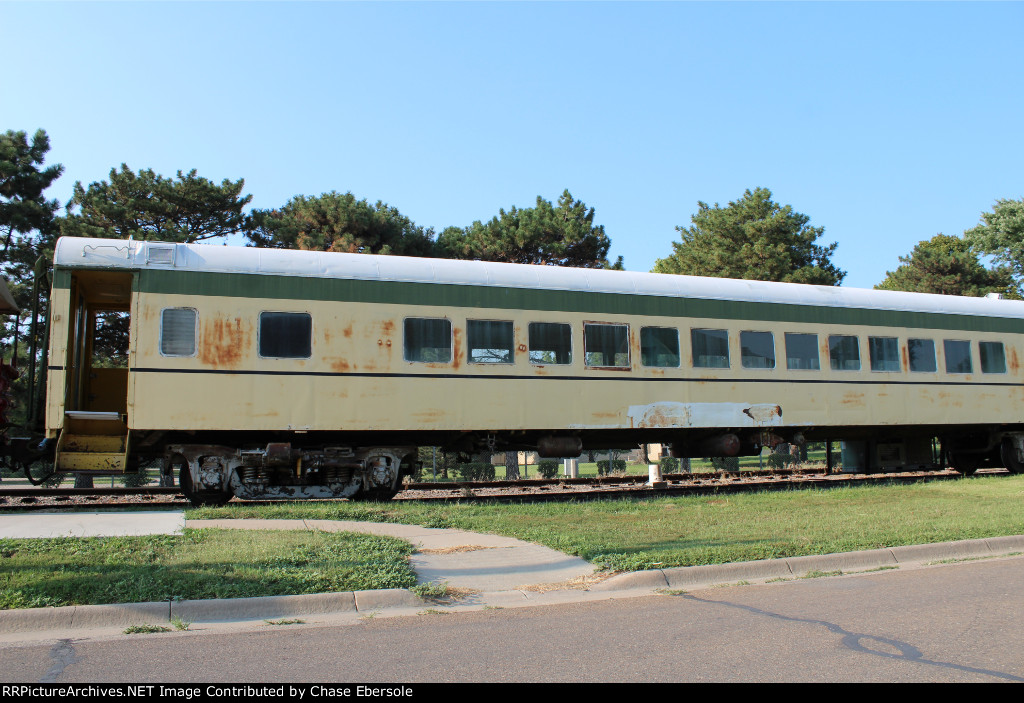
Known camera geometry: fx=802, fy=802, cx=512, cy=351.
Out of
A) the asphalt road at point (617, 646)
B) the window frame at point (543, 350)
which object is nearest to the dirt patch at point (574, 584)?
the asphalt road at point (617, 646)

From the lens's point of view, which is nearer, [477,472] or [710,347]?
[710,347]

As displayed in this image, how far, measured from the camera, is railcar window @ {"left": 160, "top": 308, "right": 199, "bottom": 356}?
10.5 meters

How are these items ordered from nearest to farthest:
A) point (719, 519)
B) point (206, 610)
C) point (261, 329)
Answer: point (206, 610) → point (719, 519) → point (261, 329)

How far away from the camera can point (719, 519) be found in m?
9.51

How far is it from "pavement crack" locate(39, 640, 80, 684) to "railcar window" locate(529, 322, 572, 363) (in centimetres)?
775

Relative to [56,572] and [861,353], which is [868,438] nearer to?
[861,353]

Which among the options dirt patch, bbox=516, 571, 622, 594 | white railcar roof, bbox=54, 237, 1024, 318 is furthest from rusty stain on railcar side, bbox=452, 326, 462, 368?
dirt patch, bbox=516, 571, 622, 594

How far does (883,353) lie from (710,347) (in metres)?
3.56

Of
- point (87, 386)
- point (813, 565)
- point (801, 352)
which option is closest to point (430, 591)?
point (813, 565)

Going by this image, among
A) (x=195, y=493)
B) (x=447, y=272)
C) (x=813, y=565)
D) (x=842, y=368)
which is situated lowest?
(x=813, y=565)

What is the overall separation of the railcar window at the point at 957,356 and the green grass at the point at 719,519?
294 cm

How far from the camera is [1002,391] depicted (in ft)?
49.8

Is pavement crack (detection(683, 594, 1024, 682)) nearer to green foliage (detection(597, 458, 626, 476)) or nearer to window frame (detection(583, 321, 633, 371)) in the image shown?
window frame (detection(583, 321, 633, 371))

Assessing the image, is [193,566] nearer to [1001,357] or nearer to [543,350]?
[543,350]
